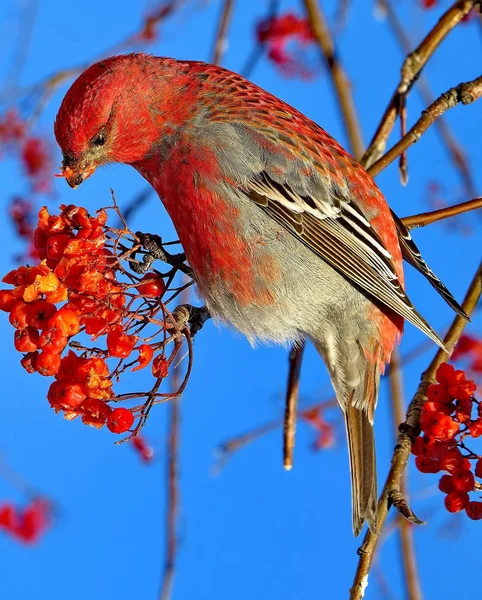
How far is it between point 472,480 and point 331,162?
1197 mm

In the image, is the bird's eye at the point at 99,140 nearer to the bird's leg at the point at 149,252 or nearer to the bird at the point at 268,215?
the bird at the point at 268,215

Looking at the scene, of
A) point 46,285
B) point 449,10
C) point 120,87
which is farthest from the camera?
point 449,10

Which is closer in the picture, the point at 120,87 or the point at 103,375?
the point at 103,375

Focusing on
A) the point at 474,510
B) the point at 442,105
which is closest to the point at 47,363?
the point at 474,510

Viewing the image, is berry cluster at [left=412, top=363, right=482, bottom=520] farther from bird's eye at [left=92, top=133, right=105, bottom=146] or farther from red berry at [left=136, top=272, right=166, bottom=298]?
bird's eye at [left=92, top=133, right=105, bottom=146]

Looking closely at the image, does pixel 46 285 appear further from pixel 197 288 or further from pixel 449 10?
pixel 449 10

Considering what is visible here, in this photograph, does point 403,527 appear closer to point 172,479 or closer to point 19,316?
point 172,479

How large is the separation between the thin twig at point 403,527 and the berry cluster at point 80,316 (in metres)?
0.94

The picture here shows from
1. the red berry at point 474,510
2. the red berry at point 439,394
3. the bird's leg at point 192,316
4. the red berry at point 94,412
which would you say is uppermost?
the bird's leg at point 192,316

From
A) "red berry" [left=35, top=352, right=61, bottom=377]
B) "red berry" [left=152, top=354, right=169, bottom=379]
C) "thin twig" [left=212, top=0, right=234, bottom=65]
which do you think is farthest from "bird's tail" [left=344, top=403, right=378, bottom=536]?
"thin twig" [left=212, top=0, right=234, bottom=65]

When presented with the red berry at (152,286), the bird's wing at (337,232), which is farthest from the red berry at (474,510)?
the red berry at (152,286)

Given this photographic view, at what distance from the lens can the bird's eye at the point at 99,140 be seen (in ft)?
7.67

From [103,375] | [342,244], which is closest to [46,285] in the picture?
[103,375]

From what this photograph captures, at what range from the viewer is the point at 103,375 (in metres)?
1.77
